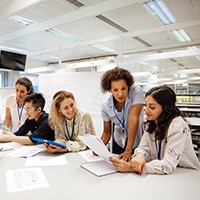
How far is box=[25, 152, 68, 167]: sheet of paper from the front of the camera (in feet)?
4.38

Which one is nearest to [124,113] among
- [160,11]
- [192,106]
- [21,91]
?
[21,91]

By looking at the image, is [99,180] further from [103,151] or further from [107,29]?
[107,29]

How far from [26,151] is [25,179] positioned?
55 cm

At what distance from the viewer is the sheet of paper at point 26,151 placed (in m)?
1.52

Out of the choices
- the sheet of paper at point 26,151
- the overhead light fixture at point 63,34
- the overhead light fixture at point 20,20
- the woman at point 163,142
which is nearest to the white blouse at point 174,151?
the woman at point 163,142

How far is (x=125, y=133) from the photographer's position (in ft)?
5.85

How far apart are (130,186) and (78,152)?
2.26 feet

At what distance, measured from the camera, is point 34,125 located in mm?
2020

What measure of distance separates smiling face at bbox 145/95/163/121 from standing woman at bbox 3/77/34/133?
155 cm

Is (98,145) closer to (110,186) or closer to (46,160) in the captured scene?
(110,186)

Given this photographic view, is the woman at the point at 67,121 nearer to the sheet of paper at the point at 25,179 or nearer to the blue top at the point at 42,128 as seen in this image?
the blue top at the point at 42,128

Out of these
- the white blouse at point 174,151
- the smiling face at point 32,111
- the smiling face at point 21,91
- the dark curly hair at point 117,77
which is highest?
the dark curly hair at point 117,77

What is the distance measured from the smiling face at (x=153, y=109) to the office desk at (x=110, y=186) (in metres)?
0.35

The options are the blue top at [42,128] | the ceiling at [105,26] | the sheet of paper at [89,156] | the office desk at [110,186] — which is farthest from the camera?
the ceiling at [105,26]
